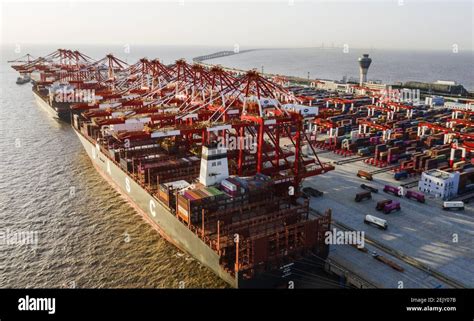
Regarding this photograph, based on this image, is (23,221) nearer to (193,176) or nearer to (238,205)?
(193,176)

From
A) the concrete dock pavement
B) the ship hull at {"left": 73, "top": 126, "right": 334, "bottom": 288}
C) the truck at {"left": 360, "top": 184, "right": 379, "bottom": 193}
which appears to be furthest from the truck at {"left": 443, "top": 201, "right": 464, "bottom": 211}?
the ship hull at {"left": 73, "top": 126, "right": 334, "bottom": 288}

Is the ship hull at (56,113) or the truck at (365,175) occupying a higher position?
the ship hull at (56,113)

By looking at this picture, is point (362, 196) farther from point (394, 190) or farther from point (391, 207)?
point (394, 190)

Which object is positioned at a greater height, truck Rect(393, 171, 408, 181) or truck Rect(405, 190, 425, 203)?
truck Rect(393, 171, 408, 181)

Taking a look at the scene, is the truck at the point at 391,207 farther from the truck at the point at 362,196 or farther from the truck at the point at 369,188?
the truck at the point at 369,188

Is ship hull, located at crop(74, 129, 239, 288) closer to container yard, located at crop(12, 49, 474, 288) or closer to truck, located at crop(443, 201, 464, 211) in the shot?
container yard, located at crop(12, 49, 474, 288)

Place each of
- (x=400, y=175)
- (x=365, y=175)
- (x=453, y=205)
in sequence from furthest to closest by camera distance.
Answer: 1. (x=400, y=175)
2. (x=365, y=175)
3. (x=453, y=205)

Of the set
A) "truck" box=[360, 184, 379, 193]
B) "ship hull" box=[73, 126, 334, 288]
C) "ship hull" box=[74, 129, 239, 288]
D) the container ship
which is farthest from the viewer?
"truck" box=[360, 184, 379, 193]

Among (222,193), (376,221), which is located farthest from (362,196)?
(222,193)

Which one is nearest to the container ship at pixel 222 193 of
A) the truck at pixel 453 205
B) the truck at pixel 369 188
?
the truck at pixel 369 188

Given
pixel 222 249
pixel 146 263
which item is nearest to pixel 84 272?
pixel 146 263

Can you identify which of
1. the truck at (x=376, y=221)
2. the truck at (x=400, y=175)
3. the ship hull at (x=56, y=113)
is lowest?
the truck at (x=376, y=221)

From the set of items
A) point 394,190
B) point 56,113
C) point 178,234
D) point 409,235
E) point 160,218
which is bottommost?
point 409,235

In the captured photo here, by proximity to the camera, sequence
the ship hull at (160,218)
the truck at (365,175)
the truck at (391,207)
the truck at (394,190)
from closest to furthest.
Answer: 1. the ship hull at (160,218)
2. the truck at (391,207)
3. the truck at (394,190)
4. the truck at (365,175)
